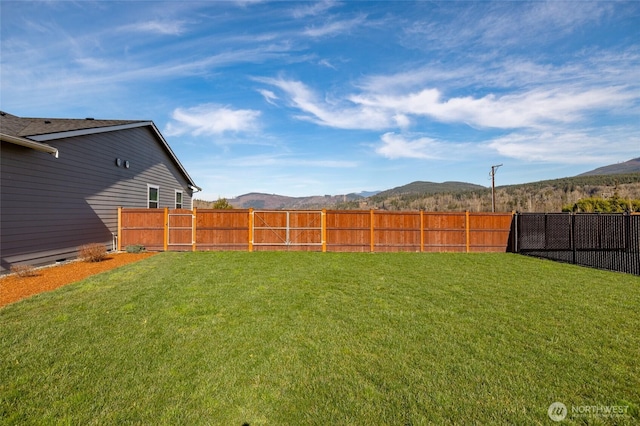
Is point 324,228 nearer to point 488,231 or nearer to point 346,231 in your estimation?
point 346,231

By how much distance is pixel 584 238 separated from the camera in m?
9.81

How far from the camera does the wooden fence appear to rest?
12.4 meters

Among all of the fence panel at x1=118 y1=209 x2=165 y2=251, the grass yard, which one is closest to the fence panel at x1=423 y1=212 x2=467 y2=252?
the grass yard

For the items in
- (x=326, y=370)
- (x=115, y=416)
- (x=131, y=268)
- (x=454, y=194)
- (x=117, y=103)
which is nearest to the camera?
(x=115, y=416)

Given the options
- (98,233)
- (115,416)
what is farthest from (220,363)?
(98,233)

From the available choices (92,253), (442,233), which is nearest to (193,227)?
(92,253)

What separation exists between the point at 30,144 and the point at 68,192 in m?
2.17

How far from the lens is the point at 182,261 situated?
366 inches

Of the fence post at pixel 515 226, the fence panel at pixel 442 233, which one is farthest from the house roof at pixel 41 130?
the fence post at pixel 515 226

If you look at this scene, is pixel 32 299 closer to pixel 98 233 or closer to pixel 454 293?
pixel 98 233

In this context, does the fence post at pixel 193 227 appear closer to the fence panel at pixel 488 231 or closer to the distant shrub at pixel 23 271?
the distant shrub at pixel 23 271

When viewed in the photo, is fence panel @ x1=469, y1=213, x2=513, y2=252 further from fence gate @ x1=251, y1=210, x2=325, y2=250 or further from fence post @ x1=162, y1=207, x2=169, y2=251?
fence post @ x1=162, y1=207, x2=169, y2=251

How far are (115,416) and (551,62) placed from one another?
17132mm

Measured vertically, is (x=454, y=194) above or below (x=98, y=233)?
above
